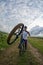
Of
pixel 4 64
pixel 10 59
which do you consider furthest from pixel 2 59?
pixel 4 64

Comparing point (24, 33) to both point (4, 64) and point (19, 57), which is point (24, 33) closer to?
point (19, 57)

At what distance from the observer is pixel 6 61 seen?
1700 centimetres

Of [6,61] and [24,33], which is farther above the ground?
[24,33]

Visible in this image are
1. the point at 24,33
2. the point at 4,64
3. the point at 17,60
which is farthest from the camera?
the point at 24,33

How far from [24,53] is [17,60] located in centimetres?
203

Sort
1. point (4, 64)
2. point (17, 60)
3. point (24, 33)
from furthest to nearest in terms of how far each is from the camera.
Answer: point (24, 33)
point (17, 60)
point (4, 64)

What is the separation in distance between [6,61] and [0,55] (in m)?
2.20

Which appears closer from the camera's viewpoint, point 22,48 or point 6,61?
point 6,61

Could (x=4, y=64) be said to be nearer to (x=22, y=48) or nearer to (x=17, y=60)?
(x=17, y=60)

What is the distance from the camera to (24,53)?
19109 millimetres

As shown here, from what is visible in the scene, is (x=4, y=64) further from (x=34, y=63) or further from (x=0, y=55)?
(x=0, y=55)

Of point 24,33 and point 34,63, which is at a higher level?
point 24,33

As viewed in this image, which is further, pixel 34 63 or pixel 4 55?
pixel 4 55

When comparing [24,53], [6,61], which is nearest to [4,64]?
[6,61]
